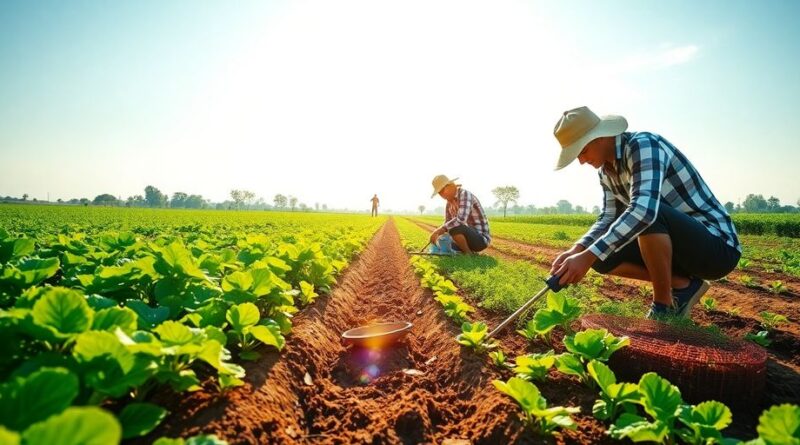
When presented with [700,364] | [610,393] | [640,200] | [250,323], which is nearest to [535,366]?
[610,393]

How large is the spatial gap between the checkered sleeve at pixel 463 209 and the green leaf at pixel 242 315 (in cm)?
604

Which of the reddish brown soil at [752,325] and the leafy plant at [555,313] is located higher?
the leafy plant at [555,313]

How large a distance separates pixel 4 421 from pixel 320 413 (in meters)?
1.70

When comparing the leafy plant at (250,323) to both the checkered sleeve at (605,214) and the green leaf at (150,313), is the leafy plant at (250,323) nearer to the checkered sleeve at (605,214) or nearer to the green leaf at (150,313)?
the green leaf at (150,313)

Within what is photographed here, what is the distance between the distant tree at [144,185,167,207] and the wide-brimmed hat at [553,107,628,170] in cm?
17767

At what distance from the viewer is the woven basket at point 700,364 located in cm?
226

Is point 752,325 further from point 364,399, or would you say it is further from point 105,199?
point 105,199

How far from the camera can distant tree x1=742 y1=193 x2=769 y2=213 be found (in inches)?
5194

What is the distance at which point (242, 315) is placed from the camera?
2.27 meters

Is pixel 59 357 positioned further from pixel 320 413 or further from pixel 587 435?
pixel 587 435

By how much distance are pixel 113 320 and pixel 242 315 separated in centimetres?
72

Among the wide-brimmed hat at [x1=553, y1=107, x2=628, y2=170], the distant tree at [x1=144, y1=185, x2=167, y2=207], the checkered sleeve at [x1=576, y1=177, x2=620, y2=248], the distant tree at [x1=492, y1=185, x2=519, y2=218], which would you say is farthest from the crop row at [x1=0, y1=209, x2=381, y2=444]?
the distant tree at [x1=144, y1=185, x2=167, y2=207]

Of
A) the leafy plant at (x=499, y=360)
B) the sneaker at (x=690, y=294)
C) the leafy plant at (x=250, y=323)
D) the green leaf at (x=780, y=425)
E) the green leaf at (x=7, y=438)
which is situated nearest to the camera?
the green leaf at (x=7, y=438)

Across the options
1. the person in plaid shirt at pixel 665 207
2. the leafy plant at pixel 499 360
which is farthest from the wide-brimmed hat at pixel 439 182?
the leafy plant at pixel 499 360
